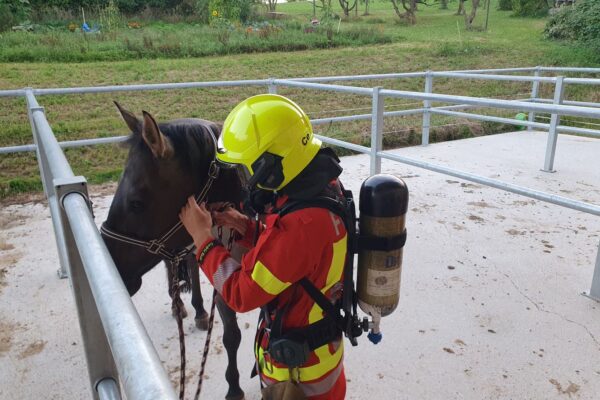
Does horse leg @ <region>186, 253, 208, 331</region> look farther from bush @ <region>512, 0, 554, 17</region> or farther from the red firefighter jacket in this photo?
bush @ <region>512, 0, 554, 17</region>

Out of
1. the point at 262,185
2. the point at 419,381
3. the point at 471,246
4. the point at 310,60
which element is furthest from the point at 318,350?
the point at 310,60

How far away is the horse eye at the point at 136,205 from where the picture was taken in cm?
176

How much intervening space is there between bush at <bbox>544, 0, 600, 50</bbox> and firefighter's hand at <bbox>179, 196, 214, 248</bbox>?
17.1 metres

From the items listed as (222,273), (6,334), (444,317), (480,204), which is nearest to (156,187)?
(222,273)

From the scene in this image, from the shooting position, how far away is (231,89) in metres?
9.78

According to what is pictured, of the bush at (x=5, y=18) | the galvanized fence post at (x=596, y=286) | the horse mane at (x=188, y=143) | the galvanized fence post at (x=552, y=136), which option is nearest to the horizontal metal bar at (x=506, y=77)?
the galvanized fence post at (x=552, y=136)

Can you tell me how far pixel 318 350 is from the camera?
155 centimetres

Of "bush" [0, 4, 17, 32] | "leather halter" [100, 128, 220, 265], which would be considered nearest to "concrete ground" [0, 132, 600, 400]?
"leather halter" [100, 128, 220, 265]

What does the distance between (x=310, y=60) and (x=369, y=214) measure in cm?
1225

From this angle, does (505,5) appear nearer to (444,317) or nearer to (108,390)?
(444,317)

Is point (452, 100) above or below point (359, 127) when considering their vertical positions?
above

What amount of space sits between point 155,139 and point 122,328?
1101mm

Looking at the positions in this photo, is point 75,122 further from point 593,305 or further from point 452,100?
point 593,305

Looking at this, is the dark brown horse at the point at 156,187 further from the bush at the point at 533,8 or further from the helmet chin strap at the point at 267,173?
the bush at the point at 533,8
